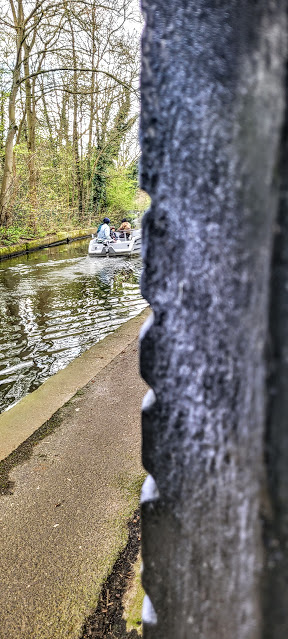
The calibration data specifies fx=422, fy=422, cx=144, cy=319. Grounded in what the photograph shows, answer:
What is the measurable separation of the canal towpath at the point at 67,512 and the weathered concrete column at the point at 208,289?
6.02 ft

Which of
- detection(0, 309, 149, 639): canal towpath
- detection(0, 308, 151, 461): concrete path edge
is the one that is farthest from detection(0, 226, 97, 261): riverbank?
detection(0, 309, 149, 639): canal towpath

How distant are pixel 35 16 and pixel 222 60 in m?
19.4

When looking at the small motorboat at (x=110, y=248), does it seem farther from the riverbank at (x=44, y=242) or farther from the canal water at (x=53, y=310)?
the riverbank at (x=44, y=242)

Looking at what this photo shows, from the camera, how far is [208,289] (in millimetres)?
515

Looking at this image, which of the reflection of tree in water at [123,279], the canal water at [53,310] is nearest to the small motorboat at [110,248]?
the canal water at [53,310]

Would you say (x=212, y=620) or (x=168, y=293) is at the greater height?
(x=168, y=293)

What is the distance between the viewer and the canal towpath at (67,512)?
2111 mm

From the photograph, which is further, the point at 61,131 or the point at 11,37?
the point at 61,131

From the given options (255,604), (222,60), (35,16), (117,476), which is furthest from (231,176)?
(35,16)

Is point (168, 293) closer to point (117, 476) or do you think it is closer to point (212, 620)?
point (212, 620)

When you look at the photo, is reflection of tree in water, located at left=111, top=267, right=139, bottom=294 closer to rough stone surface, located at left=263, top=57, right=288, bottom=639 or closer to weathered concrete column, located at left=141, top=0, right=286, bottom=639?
weathered concrete column, located at left=141, top=0, right=286, bottom=639

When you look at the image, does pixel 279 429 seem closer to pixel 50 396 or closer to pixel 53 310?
pixel 50 396

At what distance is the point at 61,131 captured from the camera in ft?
84.6

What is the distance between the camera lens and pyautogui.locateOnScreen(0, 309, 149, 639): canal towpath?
211 cm
